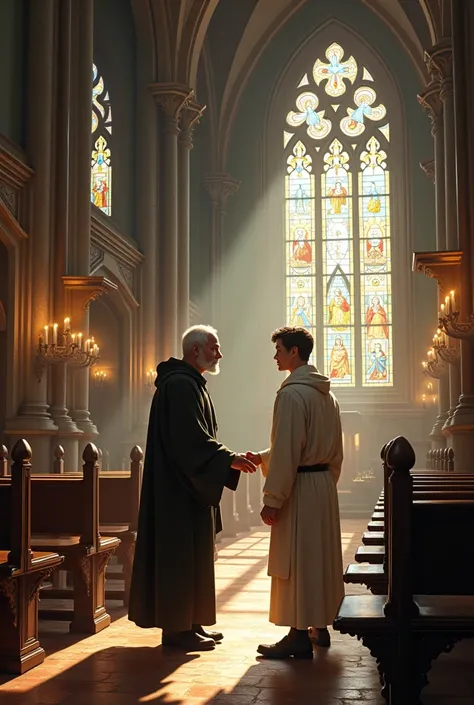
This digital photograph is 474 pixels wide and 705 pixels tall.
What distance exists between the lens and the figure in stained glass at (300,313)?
2127cm

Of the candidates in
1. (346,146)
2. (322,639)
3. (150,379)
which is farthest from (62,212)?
(346,146)

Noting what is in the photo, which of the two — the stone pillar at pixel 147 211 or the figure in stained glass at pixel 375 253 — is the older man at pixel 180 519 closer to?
the stone pillar at pixel 147 211

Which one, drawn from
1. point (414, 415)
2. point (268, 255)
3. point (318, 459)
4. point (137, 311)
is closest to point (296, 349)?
point (318, 459)

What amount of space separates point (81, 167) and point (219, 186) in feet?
31.4

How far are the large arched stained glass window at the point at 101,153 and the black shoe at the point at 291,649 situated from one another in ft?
36.0

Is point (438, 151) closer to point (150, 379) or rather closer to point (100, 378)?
point (150, 379)

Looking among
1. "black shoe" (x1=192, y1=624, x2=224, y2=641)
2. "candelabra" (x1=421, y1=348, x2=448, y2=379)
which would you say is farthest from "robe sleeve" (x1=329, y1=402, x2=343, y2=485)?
"candelabra" (x1=421, y1=348, x2=448, y2=379)

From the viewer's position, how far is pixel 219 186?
21469 millimetres

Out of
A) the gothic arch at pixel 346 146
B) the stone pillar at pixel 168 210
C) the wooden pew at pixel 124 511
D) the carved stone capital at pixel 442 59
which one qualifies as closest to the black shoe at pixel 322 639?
the wooden pew at pixel 124 511

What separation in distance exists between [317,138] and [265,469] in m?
17.4

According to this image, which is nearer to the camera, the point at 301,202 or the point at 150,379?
the point at 150,379

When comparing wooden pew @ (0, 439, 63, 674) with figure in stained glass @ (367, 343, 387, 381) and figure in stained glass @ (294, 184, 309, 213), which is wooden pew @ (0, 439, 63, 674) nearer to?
figure in stained glass @ (367, 343, 387, 381)

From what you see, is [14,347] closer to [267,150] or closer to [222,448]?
[222,448]

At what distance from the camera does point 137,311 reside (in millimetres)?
15812
